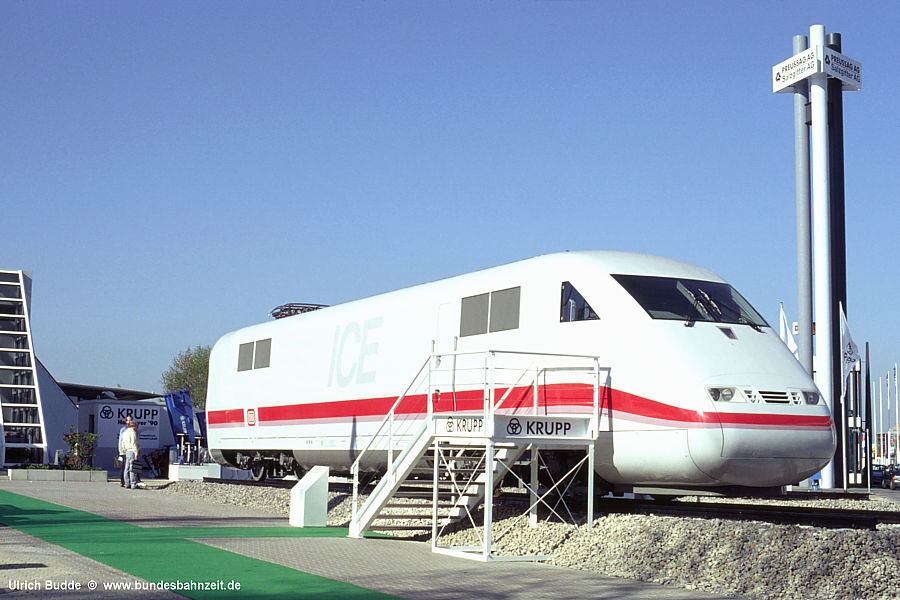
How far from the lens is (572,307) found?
1382cm

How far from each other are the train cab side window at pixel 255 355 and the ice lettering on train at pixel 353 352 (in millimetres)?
3294

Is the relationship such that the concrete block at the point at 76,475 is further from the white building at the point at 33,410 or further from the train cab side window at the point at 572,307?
the train cab side window at the point at 572,307

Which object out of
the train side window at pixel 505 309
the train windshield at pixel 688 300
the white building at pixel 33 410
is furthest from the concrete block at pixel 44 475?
the train windshield at pixel 688 300

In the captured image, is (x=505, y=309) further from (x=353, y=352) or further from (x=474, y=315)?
(x=353, y=352)

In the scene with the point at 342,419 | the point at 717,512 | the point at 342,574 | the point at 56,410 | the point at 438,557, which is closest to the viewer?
the point at 342,574

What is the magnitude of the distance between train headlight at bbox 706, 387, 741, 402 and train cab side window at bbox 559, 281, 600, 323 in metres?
2.00

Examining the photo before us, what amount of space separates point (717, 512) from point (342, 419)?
7.52 m

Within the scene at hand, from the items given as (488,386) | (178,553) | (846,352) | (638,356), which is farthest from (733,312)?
(846,352)

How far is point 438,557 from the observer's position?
11992mm

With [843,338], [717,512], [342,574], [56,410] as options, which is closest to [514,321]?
[717,512]

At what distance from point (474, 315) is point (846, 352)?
24305mm

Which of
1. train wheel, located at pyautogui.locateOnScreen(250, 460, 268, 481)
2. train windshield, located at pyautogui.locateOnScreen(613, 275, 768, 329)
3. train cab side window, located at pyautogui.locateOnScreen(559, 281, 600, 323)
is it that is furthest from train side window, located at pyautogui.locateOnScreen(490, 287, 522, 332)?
train wheel, located at pyautogui.locateOnScreen(250, 460, 268, 481)

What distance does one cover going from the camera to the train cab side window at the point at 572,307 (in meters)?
13.6

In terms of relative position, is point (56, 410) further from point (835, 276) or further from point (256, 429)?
point (835, 276)
